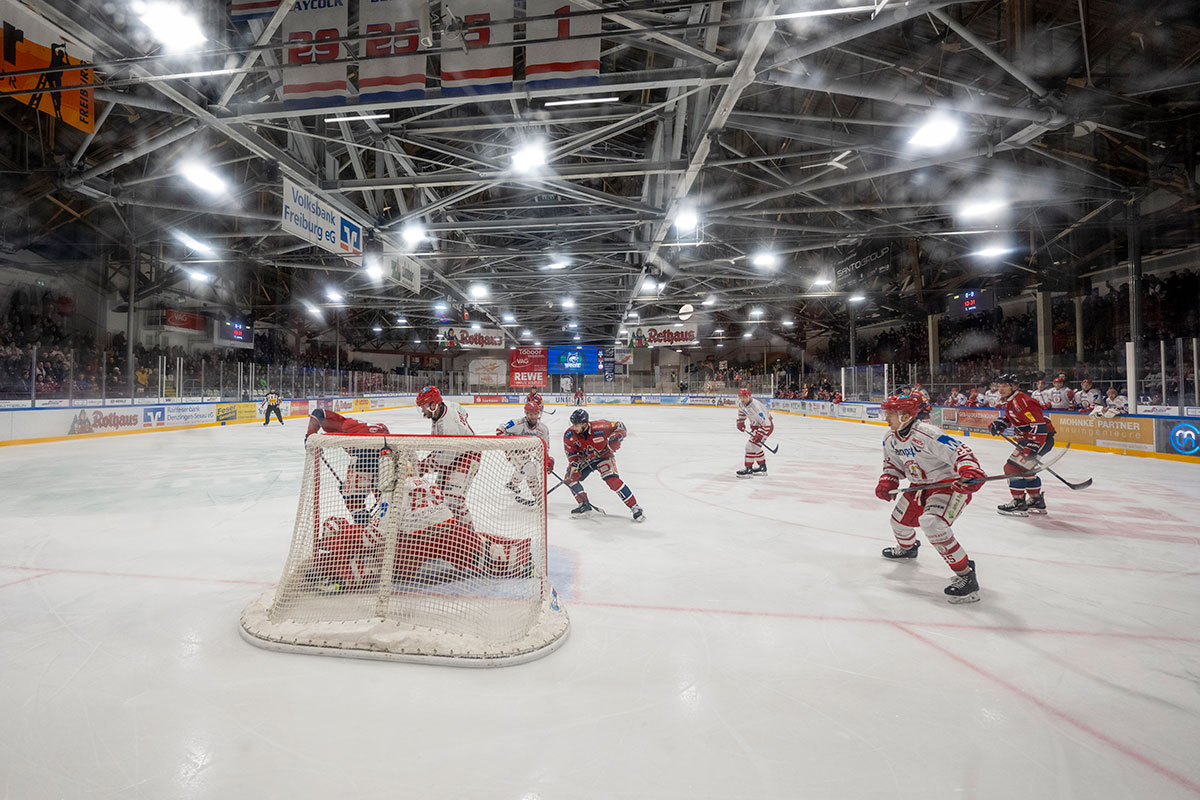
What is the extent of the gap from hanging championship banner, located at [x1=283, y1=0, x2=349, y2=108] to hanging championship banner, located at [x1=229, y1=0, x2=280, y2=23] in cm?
22

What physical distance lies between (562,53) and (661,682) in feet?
24.3

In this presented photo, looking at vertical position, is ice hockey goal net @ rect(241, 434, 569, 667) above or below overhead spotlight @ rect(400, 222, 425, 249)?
below

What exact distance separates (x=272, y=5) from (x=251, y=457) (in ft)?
24.5

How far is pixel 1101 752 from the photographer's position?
6.74 feet

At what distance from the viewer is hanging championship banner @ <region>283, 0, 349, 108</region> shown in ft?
24.2

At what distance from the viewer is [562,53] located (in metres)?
6.99

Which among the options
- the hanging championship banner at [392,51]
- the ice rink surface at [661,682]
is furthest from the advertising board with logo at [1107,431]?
the hanging championship banner at [392,51]

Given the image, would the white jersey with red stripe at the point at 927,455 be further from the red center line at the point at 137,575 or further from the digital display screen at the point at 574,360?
the digital display screen at the point at 574,360

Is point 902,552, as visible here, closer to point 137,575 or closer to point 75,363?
point 137,575

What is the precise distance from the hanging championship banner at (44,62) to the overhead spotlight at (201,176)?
2110 mm

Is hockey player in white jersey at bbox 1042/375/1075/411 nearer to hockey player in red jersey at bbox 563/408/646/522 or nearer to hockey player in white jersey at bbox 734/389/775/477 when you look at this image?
hockey player in white jersey at bbox 734/389/775/477

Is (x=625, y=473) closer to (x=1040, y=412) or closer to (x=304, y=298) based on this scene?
(x=1040, y=412)

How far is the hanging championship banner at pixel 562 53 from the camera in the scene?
6852 mm

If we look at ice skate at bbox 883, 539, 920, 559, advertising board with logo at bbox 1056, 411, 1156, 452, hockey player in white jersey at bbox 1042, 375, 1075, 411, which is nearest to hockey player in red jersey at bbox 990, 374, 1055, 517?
ice skate at bbox 883, 539, 920, 559
